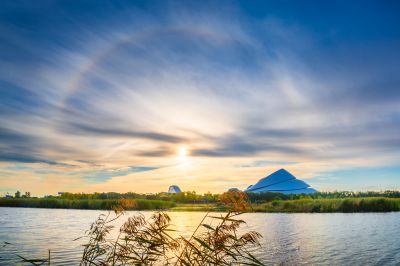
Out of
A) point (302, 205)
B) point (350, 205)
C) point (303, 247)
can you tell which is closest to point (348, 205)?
point (350, 205)

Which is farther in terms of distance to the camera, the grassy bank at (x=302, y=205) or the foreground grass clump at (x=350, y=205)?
the grassy bank at (x=302, y=205)

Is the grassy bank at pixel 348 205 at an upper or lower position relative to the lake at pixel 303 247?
upper

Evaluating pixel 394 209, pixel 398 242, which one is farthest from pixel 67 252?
pixel 394 209

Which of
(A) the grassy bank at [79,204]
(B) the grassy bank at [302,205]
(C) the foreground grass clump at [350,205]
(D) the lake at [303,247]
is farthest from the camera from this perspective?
(A) the grassy bank at [79,204]

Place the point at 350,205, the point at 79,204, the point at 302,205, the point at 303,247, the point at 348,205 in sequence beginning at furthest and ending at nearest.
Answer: the point at 79,204 → the point at 302,205 → the point at 348,205 → the point at 350,205 → the point at 303,247

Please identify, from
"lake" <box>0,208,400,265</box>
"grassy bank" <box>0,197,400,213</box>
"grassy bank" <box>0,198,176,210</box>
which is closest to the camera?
"lake" <box>0,208,400,265</box>

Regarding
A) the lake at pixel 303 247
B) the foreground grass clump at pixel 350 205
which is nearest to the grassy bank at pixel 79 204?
the foreground grass clump at pixel 350 205

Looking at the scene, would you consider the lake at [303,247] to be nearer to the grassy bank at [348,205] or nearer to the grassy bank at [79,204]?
the grassy bank at [348,205]

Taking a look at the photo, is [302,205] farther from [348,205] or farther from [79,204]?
[79,204]

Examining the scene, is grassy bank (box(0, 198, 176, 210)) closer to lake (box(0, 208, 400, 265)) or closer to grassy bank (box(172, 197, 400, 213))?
grassy bank (box(172, 197, 400, 213))

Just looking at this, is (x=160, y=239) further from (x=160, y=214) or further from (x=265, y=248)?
(x=265, y=248)

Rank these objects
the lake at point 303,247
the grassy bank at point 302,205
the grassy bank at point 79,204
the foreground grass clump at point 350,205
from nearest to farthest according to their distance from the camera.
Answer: the lake at point 303,247, the foreground grass clump at point 350,205, the grassy bank at point 302,205, the grassy bank at point 79,204

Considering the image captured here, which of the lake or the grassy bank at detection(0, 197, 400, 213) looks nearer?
the lake

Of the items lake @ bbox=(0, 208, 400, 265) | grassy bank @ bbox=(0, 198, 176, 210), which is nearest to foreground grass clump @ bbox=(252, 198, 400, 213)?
lake @ bbox=(0, 208, 400, 265)
